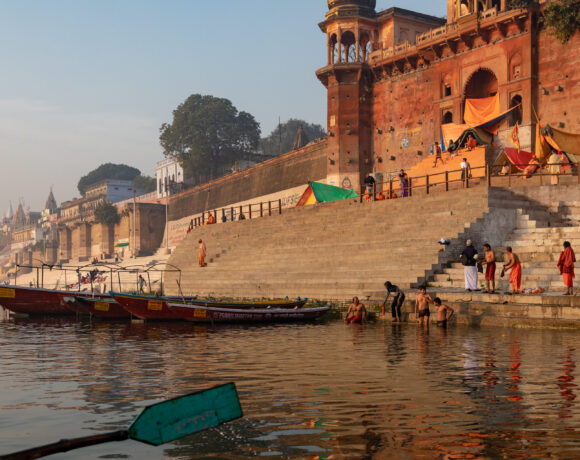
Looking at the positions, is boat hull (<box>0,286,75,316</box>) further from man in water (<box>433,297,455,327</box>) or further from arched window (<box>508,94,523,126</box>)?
arched window (<box>508,94,523,126</box>)

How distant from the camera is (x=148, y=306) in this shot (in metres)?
17.4

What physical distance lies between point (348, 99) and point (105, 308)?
866 inches

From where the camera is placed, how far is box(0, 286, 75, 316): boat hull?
72.0 ft

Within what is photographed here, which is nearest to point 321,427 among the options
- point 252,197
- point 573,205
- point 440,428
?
point 440,428

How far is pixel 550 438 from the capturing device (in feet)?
16.9

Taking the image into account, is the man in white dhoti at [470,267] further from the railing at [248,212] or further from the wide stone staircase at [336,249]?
the railing at [248,212]

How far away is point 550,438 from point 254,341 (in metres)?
8.22

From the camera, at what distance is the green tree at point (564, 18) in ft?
90.4

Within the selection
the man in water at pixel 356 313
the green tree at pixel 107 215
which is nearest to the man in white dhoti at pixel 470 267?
the man in water at pixel 356 313

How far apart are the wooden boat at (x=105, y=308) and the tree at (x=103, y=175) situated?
105314 mm

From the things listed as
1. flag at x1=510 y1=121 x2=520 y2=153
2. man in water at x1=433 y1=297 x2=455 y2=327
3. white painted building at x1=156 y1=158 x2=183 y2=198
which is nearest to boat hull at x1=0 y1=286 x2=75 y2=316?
man in water at x1=433 y1=297 x2=455 y2=327

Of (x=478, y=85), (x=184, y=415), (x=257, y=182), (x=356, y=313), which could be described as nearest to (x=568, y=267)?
(x=356, y=313)

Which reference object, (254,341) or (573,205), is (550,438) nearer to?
(254,341)

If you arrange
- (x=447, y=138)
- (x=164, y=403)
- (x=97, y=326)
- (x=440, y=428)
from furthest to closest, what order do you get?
(x=447, y=138)
(x=97, y=326)
(x=440, y=428)
(x=164, y=403)
